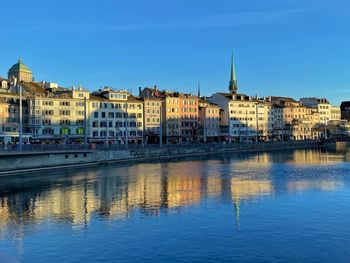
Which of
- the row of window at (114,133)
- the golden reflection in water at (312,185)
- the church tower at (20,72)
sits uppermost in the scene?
the church tower at (20,72)

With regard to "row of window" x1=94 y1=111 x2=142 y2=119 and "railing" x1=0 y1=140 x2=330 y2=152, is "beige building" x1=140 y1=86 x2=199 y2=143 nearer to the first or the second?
"row of window" x1=94 y1=111 x2=142 y2=119

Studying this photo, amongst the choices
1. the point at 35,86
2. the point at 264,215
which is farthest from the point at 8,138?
the point at 264,215

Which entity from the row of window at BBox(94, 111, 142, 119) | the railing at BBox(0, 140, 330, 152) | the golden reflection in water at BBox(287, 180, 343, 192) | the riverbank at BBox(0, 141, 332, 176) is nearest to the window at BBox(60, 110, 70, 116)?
the row of window at BBox(94, 111, 142, 119)

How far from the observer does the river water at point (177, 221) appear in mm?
23359

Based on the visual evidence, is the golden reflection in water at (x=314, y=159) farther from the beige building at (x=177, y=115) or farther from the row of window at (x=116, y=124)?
the row of window at (x=116, y=124)

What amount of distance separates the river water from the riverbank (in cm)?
1289

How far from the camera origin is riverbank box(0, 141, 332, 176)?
6501cm

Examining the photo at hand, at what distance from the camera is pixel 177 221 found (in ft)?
100

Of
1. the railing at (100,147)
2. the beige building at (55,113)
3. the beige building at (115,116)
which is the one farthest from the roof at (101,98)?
the railing at (100,147)

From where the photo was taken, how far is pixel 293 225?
28969 millimetres

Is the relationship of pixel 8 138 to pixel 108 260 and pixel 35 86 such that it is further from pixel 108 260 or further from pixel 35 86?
pixel 108 260

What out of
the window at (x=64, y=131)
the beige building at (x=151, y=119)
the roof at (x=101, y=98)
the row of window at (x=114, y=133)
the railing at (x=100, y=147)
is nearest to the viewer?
the railing at (x=100, y=147)

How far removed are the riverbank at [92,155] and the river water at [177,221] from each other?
12.9 metres

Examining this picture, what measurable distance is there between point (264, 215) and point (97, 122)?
91751mm
